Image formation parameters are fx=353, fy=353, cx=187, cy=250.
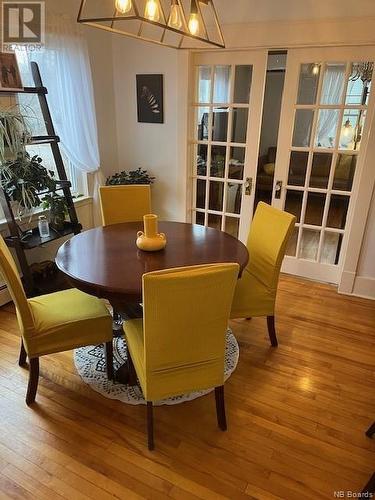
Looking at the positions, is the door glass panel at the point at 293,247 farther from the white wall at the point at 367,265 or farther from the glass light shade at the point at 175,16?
the glass light shade at the point at 175,16

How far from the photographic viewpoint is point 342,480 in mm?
1616

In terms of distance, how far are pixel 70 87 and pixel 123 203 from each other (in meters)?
1.22

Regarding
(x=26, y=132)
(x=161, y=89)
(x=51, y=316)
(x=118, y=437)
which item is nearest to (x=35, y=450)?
(x=118, y=437)

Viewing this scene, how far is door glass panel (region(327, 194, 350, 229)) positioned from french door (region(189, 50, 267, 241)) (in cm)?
75

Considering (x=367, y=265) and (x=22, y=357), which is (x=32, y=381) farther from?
(x=367, y=265)

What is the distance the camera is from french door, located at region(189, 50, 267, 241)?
10.6ft

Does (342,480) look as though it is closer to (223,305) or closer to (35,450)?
(223,305)

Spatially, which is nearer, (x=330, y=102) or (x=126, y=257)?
(x=126, y=257)

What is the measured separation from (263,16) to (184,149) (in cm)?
132

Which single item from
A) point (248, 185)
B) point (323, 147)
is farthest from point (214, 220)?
point (323, 147)

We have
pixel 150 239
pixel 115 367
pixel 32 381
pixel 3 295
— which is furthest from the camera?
pixel 3 295

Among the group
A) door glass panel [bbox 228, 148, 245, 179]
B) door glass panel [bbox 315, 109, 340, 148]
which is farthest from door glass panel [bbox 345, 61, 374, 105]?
door glass panel [bbox 228, 148, 245, 179]

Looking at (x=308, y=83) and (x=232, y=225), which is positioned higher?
(x=308, y=83)

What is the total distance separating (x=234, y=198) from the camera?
364cm
